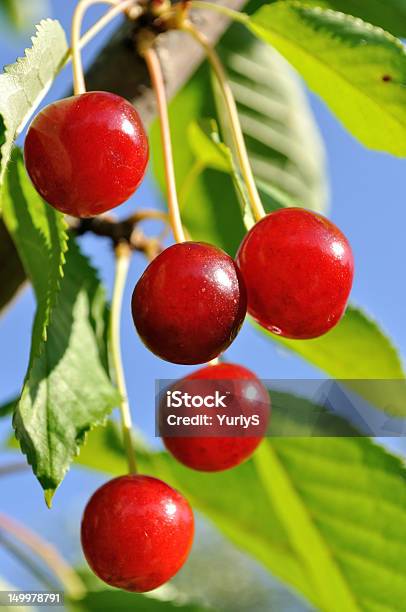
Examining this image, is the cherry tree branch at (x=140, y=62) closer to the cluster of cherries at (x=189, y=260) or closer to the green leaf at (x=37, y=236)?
the green leaf at (x=37, y=236)

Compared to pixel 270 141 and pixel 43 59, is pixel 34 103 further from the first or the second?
pixel 270 141

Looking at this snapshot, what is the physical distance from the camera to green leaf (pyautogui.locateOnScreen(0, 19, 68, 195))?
0.77 m

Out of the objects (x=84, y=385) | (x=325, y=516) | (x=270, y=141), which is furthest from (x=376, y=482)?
(x=270, y=141)

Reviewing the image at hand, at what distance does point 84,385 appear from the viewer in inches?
38.7

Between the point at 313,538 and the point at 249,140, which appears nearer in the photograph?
the point at 313,538

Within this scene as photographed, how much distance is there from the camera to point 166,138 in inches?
38.6

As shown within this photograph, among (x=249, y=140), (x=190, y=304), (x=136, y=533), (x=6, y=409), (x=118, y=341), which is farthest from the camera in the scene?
(x=249, y=140)

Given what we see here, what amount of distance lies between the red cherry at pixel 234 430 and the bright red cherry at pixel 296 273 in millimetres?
217

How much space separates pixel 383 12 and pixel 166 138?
433mm

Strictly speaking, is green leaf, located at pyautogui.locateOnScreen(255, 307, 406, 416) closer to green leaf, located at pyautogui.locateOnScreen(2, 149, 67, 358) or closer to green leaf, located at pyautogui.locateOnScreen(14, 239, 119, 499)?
green leaf, located at pyautogui.locateOnScreen(14, 239, 119, 499)

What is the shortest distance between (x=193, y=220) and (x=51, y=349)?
2.28 feet

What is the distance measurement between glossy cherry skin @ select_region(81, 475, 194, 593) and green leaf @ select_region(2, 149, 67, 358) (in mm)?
171

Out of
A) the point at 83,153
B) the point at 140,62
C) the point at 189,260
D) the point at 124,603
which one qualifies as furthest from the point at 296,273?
the point at 124,603

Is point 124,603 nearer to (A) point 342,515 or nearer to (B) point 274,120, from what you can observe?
(A) point 342,515
